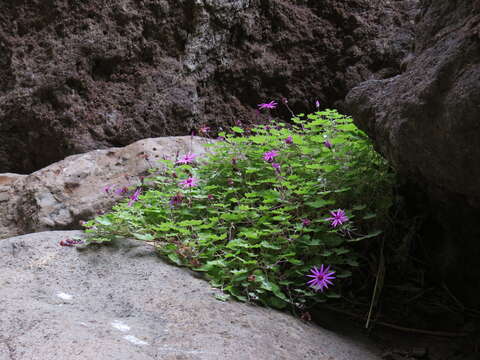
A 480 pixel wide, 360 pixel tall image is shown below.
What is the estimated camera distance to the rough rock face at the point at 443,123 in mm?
1630

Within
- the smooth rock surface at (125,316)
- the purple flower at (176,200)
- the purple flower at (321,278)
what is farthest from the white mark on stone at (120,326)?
the purple flower at (176,200)

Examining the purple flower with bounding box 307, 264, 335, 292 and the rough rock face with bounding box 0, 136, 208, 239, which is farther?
the rough rock face with bounding box 0, 136, 208, 239

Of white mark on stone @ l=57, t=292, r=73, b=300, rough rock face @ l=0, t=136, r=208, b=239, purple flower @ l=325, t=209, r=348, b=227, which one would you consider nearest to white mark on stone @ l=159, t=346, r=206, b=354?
white mark on stone @ l=57, t=292, r=73, b=300

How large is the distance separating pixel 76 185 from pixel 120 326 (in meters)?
1.87

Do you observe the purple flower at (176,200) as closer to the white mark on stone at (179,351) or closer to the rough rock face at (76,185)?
the rough rock face at (76,185)

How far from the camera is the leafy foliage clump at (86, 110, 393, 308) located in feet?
7.76

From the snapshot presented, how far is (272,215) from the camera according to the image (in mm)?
2656

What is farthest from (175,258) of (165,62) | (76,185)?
(165,62)

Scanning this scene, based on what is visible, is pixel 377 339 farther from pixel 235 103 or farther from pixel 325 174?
pixel 235 103

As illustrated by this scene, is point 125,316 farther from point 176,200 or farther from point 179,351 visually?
point 176,200

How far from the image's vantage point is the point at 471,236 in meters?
2.34

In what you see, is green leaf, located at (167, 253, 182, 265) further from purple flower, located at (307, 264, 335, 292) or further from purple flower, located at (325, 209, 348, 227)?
purple flower, located at (325, 209, 348, 227)

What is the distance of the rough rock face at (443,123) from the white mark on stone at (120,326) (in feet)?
4.08

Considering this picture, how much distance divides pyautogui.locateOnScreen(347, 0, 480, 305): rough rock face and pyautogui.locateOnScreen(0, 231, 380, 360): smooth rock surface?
0.69 m
